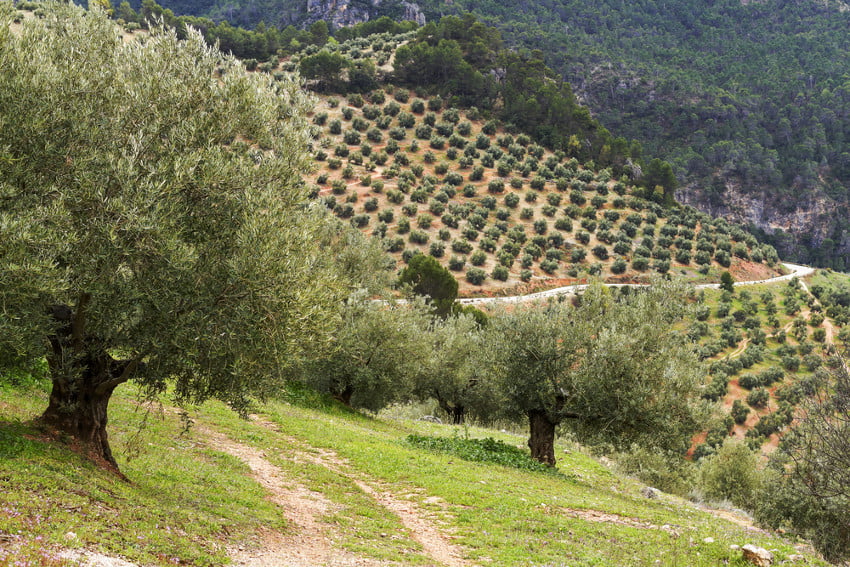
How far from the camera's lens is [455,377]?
4372cm

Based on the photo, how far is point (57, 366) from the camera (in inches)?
452

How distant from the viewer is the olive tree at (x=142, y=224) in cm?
1009

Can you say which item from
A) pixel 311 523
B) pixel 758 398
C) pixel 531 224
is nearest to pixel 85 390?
pixel 311 523

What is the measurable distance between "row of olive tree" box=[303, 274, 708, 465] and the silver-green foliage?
12418mm

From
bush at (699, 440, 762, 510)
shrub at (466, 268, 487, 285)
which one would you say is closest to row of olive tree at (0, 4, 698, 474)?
bush at (699, 440, 762, 510)

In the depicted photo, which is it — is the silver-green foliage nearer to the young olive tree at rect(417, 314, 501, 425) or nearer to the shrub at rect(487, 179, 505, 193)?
the young olive tree at rect(417, 314, 501, 425)

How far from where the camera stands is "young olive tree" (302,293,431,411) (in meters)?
31.9

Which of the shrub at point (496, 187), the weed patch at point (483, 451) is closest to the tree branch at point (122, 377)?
the weed patch at point (483, 451)

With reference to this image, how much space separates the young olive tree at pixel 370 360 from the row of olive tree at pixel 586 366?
0.08m

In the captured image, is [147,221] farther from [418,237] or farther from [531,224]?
[531,224]

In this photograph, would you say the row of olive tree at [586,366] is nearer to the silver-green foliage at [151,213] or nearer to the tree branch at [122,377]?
the tree branch at [122,377]

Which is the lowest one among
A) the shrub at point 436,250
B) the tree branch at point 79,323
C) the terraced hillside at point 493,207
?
the tree branch at point 79,323

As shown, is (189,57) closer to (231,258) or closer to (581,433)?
(231,258)

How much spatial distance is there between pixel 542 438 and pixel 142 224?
70.6 ft
